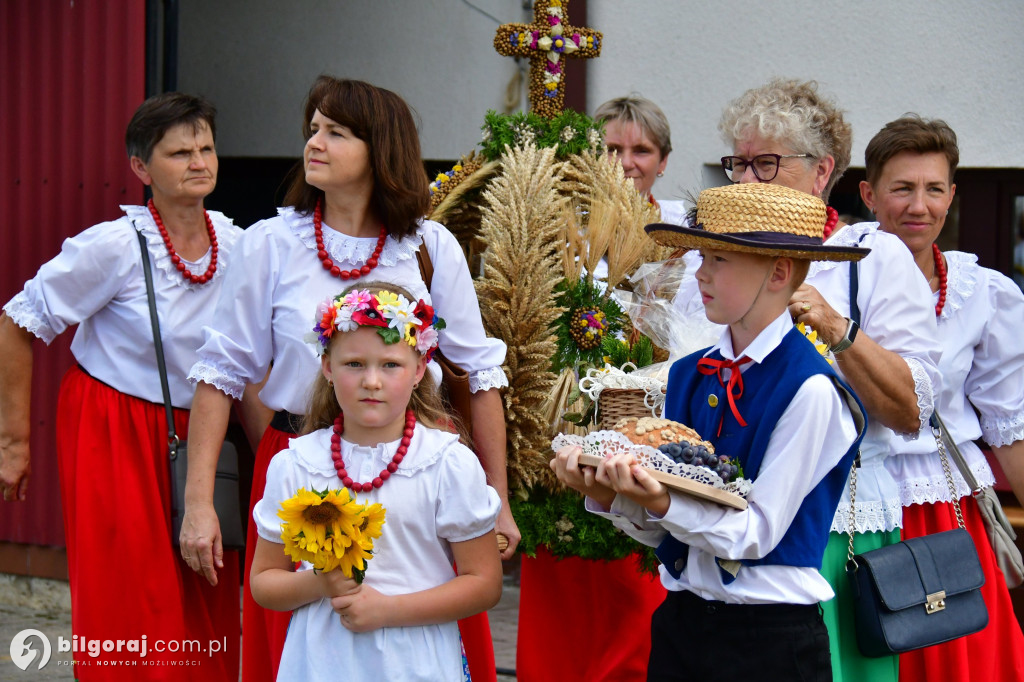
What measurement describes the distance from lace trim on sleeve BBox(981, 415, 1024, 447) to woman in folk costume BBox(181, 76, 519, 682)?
5.38 feet

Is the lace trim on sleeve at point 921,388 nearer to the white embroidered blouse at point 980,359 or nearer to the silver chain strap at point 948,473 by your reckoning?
the silver chain strap at point 948,473

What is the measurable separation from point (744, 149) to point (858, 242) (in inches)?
16.6

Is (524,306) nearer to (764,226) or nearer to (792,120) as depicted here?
(792,120)

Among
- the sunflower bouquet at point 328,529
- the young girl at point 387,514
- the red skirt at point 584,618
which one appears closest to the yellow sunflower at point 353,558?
the sunflower bouquet at point 328,529

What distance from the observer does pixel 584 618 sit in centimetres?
396

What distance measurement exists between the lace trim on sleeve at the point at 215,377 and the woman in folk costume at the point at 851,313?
1.29m

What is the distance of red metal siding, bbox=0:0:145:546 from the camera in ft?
17.8

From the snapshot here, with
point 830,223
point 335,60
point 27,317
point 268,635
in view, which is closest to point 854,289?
point 830,223

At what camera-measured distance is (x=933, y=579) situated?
289cm

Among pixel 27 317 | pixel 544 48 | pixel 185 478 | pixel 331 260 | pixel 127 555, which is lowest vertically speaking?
pixel 127 555

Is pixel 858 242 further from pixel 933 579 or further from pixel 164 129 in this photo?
pixel 164 129

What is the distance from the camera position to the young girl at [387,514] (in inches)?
101

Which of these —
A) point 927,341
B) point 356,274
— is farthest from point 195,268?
point 927,341

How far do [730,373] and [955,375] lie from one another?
146cm
